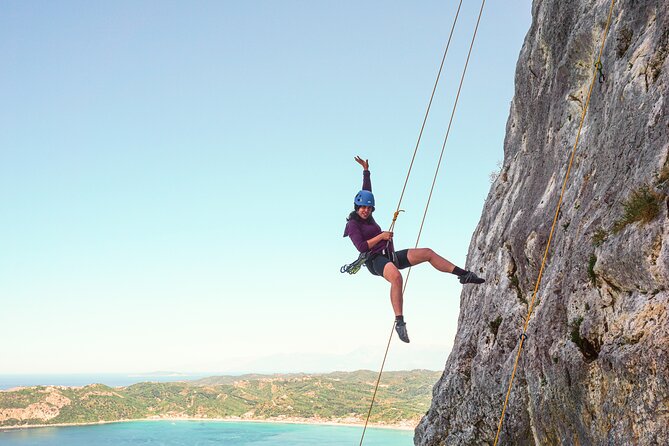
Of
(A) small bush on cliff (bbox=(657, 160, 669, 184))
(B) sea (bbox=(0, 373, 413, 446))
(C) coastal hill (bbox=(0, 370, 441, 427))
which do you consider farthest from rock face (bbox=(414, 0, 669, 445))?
(C) coastal hill (bbox=(0, 370, 441, 427))

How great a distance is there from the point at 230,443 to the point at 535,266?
125 m

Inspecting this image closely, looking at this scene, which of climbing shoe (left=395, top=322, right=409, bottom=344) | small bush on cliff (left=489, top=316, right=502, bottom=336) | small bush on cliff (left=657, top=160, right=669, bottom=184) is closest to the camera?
small bush on cliff (left=657, top=160, right=669, bottom=184)

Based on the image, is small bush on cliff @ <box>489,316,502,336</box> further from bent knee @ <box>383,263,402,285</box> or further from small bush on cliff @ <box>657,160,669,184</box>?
small bush on cliff @ <box>657,160,669,184</box>

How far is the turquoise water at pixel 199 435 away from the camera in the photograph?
390 feet

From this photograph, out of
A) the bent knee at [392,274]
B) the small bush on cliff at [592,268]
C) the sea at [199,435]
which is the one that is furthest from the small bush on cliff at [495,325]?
the sea at [199,435]

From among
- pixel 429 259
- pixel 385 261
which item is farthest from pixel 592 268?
pixel 385 261

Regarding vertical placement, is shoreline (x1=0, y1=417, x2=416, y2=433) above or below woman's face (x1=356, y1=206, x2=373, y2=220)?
below

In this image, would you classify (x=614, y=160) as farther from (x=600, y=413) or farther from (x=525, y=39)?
(x=525, y=39)

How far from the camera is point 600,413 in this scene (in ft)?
19.2

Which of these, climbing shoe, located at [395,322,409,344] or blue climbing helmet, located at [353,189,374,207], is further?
blue climbing helmet, located at [353,189,374,207]

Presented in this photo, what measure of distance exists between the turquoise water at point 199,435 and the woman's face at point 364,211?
396ft

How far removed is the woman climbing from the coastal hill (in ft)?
445

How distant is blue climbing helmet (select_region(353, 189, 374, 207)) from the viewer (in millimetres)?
8898

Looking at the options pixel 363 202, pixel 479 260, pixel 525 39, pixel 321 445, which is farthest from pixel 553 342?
pixel 321 445
